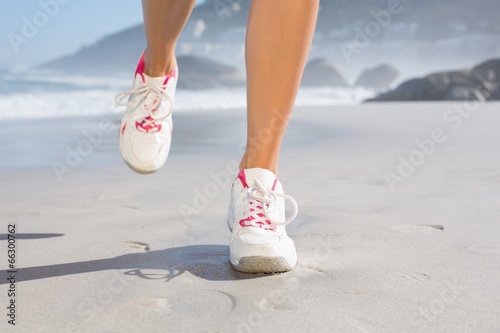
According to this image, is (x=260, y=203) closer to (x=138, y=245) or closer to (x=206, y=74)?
(x=138, y=245)

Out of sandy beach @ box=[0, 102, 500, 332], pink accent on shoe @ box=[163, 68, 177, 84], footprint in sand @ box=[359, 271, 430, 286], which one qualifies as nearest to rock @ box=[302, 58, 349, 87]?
sandy beach @ box=[0, 102, 500, 332]

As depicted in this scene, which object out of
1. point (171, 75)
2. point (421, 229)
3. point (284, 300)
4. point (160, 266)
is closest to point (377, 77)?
point (171, 75)

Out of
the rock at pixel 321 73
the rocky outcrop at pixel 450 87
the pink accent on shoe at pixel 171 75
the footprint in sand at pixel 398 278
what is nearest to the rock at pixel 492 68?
the rocky outcrop at pixel 450 87

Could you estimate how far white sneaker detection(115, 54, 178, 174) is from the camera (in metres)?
1.69

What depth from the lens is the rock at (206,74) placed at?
1270 inches

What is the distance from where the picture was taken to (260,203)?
128cm

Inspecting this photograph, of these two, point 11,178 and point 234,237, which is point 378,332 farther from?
point 11,178

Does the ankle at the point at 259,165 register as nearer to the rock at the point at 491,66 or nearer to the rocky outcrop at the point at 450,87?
the rocky outcrop at the point at 450,87

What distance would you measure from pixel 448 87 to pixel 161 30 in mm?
14404

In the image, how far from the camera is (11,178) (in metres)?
2.37

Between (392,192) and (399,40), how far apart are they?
5789 centimetres

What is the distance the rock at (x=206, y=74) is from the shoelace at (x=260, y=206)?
97.6 feet

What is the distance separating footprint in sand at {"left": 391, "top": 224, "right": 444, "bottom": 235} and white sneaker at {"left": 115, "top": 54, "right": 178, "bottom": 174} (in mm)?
694

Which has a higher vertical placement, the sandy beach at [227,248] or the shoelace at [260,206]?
the shoelace at [260,206]
